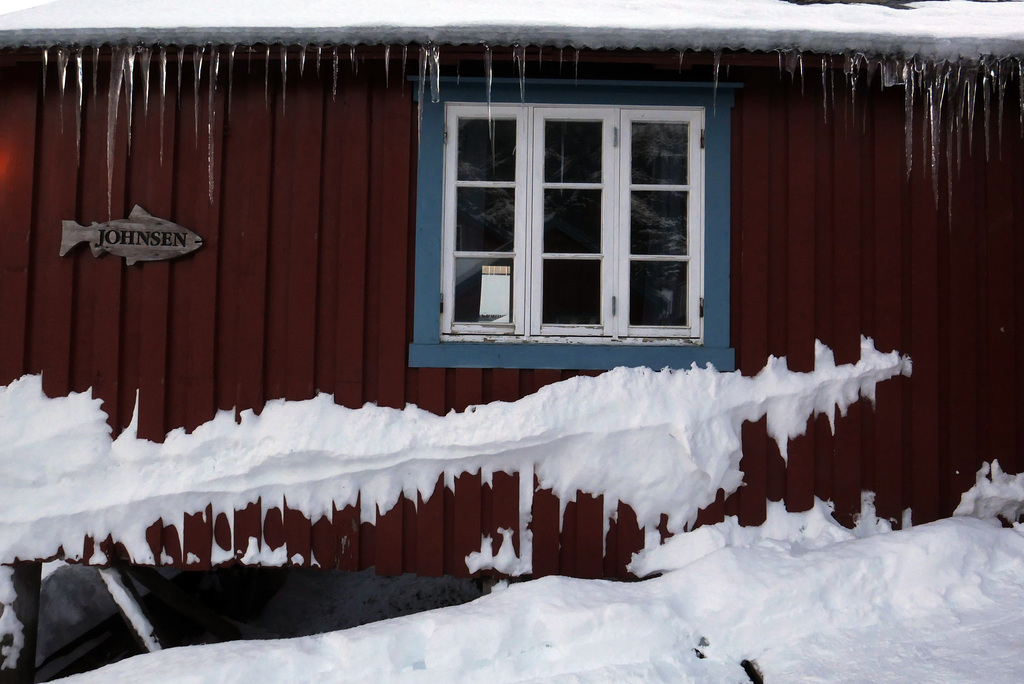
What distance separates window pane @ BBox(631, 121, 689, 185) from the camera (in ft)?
11.6

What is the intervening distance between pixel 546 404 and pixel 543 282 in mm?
640

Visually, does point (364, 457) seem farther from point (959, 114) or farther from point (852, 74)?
point (959, 114)

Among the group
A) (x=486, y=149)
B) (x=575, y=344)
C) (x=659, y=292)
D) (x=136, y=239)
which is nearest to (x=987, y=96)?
(x=659, y=292)

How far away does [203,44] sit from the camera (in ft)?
10.5

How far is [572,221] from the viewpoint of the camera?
11.4 feet

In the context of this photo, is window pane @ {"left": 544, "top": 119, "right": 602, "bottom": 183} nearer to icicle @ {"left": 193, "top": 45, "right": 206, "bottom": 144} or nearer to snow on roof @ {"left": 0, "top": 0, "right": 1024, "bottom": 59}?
snow on roof @ {"left": 0, "top": 0, "right": 1024, "bottom": 59}

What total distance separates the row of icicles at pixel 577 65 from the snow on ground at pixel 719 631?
203 centimetres

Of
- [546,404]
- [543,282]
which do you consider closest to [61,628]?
[546,404]

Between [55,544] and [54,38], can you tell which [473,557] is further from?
[54,38]

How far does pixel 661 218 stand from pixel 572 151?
1.96 ft

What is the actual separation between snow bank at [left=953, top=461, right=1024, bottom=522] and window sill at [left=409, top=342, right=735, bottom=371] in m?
1.51

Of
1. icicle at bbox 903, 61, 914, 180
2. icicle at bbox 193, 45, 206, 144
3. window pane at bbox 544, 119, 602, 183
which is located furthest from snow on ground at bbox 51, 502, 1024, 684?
icicle at bbox 193, 45, 206, 144

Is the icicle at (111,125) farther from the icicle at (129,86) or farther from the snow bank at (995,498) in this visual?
the snow bank at (995,498)

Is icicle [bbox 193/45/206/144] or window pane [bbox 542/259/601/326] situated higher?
icicle [bbox 193/45/206/144]
